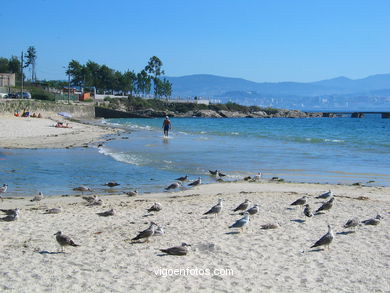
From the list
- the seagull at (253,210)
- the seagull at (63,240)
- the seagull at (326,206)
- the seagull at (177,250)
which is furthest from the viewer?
the seagull at (326,206)

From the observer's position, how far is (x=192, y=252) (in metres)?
9.32

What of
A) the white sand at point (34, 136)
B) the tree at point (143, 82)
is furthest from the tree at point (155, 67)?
the white sand at point (34, 136)

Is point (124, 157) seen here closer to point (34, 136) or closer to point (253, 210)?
point (34, 136)

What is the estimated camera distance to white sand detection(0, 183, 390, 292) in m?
7.74

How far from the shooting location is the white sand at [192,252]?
25.4 ft

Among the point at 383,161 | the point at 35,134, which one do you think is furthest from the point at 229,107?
the point at 383,161

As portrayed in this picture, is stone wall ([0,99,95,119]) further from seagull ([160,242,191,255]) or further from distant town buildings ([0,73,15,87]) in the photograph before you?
seagull ([160,242,191,255])

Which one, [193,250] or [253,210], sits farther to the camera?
[253,210]

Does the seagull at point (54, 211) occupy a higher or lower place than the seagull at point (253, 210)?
lower

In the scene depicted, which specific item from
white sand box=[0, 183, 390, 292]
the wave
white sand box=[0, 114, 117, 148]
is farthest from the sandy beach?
white sand box=[0, 114, 117, 148]

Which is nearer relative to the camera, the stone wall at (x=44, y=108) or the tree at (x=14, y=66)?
the stone wall at (x=44, y=108)

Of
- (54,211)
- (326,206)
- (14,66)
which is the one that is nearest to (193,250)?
(54,211)

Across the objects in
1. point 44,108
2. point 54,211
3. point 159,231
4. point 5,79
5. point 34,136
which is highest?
point 5,79

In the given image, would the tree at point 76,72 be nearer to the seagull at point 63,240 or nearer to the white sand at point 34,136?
the white sand at point 34,136
